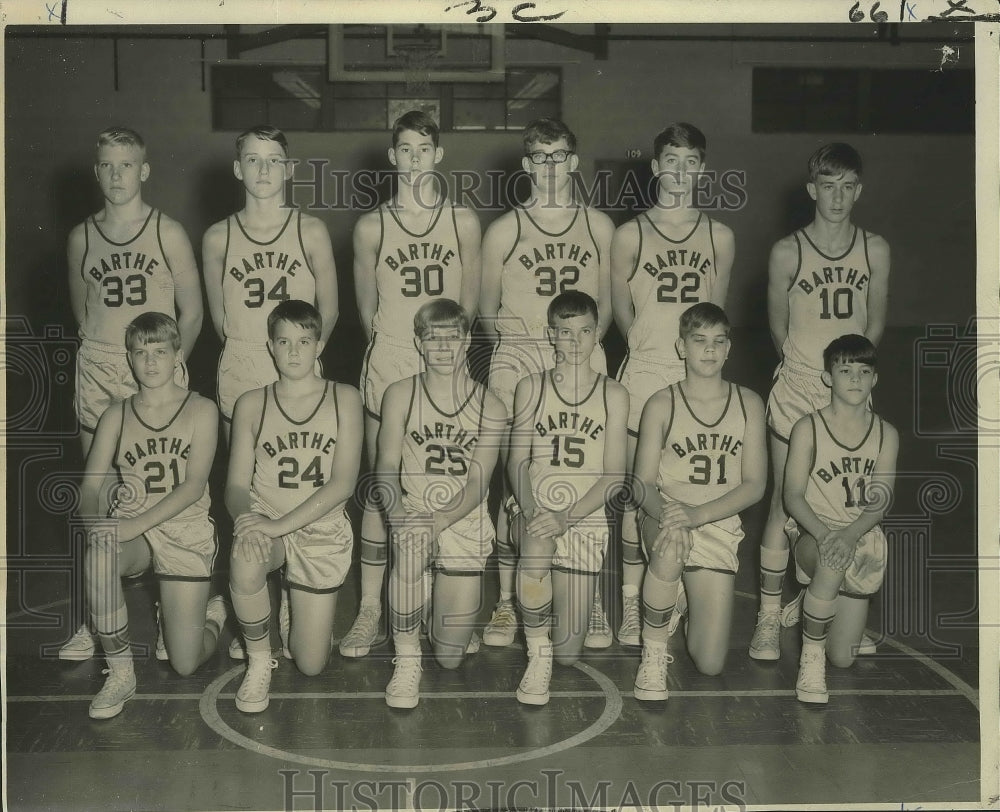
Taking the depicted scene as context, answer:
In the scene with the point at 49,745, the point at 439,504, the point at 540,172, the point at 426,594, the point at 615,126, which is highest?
the point at 615,126

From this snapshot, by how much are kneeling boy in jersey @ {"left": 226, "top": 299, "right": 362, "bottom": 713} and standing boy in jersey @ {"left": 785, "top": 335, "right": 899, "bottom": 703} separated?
2.00 m

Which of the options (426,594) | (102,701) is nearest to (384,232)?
(426,594)

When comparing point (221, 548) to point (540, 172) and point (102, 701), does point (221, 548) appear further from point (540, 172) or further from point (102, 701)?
point (540, 172)

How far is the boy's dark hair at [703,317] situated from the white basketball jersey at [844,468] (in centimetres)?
68

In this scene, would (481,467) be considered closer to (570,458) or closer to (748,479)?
(570,458)

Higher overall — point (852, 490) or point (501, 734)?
point (852, 490)

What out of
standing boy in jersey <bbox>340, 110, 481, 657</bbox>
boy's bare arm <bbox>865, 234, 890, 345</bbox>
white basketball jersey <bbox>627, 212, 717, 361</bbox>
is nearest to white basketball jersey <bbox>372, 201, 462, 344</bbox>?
standing boy in jersey <bbox>340, 110, 481, 657</bbox>

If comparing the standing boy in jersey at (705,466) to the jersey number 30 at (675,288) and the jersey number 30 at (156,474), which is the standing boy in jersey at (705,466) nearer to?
the jersey number 30 at (675,288)

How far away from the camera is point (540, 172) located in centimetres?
489

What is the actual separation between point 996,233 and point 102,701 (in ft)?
12.9

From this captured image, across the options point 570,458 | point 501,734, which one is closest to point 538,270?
point 570,458

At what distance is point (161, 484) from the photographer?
4.65 meters

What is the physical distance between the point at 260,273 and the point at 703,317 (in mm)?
2065

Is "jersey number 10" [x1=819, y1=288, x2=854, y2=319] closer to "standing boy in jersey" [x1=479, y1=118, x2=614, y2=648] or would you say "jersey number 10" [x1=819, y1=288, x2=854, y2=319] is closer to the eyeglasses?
"standing boy in jersey" [x1=479, y1=118, x2=614, y2=648]
